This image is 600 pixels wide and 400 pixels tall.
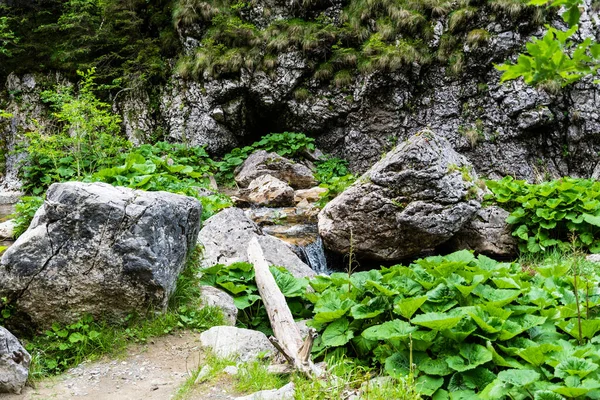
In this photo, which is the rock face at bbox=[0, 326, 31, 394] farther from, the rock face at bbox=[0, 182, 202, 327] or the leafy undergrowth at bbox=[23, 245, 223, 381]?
the rock face at bbox=[0, 182, 202, 327]

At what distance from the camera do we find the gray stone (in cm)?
326

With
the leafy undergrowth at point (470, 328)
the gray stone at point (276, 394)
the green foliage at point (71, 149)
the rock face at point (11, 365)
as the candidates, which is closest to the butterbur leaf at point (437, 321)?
the leafy undergrowth at point (470, 328)

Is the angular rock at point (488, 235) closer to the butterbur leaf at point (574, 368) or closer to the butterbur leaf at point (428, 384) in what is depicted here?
the butterbur leaf at point (428, 384)

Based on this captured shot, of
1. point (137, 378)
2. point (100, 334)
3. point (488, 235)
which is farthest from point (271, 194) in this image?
point (137, 378)

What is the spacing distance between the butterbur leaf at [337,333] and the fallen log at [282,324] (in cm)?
17

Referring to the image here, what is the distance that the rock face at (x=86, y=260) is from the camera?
14.3ft

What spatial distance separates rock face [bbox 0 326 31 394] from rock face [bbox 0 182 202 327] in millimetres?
737

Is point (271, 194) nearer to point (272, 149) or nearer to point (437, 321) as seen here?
point (272, 149)

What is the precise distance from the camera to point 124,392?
3.79 meters

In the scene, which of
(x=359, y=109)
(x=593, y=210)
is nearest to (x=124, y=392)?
(x=593, y=210)

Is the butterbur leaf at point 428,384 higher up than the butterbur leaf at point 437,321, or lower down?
lower down

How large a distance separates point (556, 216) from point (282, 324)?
19.6 ft

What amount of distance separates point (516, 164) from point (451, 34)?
4380 mm

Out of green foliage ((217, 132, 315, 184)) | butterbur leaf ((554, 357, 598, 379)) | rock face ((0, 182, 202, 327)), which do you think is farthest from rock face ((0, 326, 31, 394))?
green foliage ((217, 132, 315, 184))
